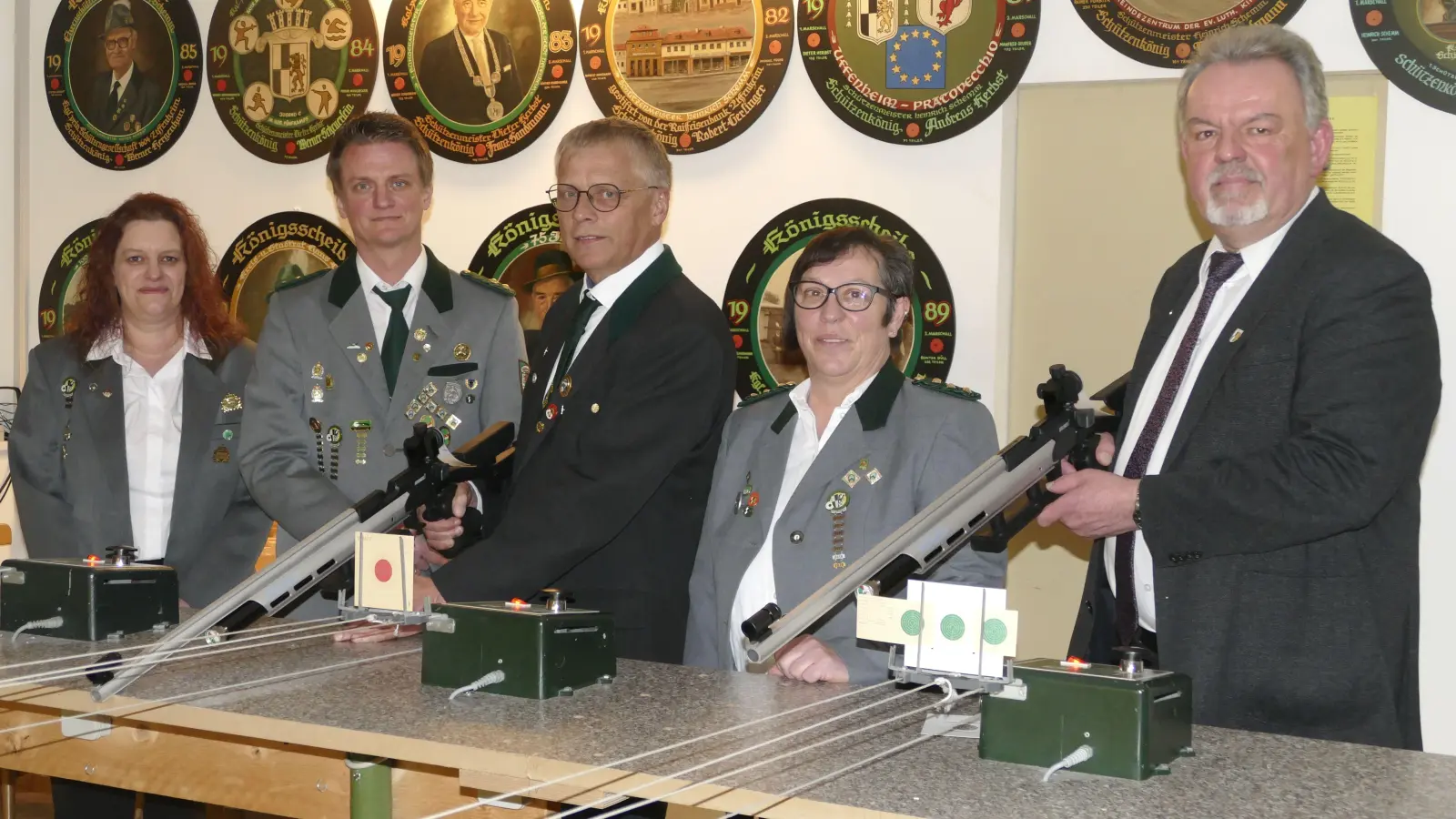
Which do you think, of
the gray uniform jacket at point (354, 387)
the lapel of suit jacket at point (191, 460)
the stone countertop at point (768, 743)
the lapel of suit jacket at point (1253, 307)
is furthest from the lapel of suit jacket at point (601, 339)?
the lapel of suit jacket at point (1253, 307)

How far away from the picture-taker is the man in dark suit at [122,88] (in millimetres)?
5383

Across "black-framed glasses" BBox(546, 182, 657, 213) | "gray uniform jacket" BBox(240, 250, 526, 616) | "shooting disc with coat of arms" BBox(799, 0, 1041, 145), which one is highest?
"shooting disc with coat of arms" BBox(799, 0, 1041, 145)

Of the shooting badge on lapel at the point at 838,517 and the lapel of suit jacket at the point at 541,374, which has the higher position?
the lapel of suit jacket at the point at 541,374

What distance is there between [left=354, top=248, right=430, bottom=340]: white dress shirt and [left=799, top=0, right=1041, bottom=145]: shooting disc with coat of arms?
1445 millimetres


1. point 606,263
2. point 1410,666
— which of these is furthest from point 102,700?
point 1410,666

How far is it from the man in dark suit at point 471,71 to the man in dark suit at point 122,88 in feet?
3.90

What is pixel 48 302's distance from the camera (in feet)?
18.1

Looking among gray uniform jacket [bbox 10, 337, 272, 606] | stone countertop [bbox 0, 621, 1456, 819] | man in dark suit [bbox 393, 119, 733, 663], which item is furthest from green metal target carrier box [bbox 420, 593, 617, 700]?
gray uniform jacket [bbox 10, 337, 272, 606]

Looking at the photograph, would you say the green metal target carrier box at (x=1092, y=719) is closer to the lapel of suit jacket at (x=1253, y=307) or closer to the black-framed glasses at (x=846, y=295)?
the lapel of suit jacket at (x=1253, y=307)

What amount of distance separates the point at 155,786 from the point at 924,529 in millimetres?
1414

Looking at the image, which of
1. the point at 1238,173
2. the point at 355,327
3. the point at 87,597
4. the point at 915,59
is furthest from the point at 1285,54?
the point at 87,597

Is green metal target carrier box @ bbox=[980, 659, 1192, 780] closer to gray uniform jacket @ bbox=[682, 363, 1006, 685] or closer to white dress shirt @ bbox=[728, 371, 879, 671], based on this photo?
gray uniform jacket @ bbox=[682, 363, 1006, 685]

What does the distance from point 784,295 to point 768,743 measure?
2190mm

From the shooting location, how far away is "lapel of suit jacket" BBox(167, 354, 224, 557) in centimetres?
341
